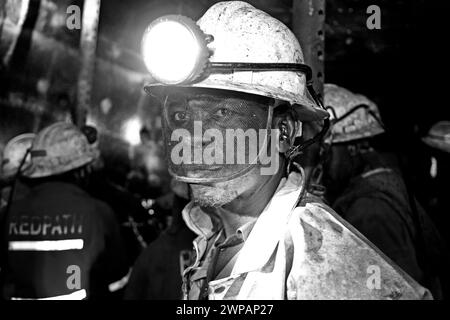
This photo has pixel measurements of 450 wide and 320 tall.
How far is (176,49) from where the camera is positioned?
1.91 metres

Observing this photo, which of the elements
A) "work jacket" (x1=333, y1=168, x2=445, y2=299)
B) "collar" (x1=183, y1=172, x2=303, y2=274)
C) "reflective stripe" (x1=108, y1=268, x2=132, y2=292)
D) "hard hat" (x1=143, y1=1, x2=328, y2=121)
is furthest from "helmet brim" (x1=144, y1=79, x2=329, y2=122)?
"reflective stripe" (x1=108, y1=268, x2=132, y2=292)

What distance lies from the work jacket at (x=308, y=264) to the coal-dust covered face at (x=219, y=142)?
0.71 ft

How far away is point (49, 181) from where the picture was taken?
4234 mm

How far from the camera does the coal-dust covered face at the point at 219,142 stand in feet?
6.59

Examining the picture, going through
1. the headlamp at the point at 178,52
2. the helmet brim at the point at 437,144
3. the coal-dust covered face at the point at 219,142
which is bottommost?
the coal-dust covered face at the point at 219,142

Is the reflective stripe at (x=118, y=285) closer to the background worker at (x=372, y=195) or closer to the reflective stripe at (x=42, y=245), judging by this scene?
the reflective stripe at (x=42, y=245)

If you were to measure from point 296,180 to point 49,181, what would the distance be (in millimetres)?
2886

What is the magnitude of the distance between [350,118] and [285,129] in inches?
85.2

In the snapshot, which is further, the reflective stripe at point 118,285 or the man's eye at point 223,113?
the reflective stripe at point 118,285

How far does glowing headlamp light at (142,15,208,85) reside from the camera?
6.16 ft

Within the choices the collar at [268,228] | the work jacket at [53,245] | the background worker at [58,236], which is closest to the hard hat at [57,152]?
the background worker at [58,236]

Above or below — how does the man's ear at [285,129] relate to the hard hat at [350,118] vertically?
below
